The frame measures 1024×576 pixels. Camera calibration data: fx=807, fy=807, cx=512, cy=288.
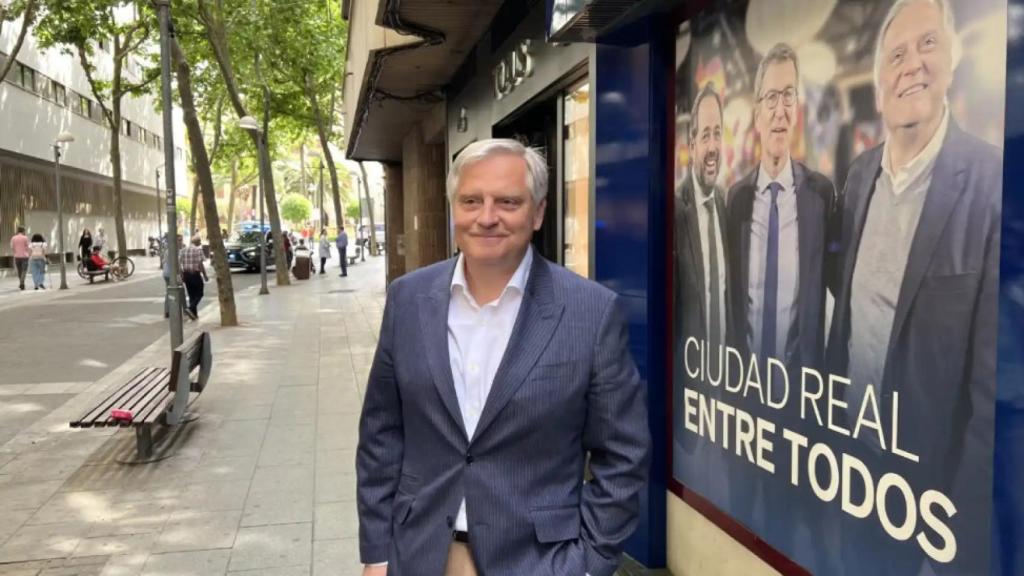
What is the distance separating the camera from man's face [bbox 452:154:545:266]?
1841 mm

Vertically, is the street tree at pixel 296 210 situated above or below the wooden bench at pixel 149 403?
above

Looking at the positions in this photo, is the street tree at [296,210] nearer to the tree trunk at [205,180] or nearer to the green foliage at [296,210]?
the green foliage at [296,210]

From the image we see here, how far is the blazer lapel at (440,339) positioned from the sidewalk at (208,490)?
2502 mm

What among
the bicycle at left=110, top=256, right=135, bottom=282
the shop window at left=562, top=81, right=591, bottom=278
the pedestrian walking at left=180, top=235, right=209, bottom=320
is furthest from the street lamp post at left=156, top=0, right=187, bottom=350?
the bicycle at left=110, top=256, right=135, bottom=282

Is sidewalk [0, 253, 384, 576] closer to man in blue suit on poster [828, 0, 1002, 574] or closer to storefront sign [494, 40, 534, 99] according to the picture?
man in blue suit on poster [828, 0, 1002, 574]

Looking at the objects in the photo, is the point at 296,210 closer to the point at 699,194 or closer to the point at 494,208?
the point at 699,194

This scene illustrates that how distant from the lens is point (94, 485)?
5371mm

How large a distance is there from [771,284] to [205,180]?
12.3m

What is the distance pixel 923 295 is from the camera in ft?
6.92

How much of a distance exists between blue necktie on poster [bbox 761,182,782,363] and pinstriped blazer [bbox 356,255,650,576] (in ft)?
3.60

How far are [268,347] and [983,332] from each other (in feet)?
35.0

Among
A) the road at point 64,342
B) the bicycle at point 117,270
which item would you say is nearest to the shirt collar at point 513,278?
the road at point 64,342

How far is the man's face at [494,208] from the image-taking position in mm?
1841

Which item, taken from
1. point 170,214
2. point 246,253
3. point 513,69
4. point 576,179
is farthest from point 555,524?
point 246,253
